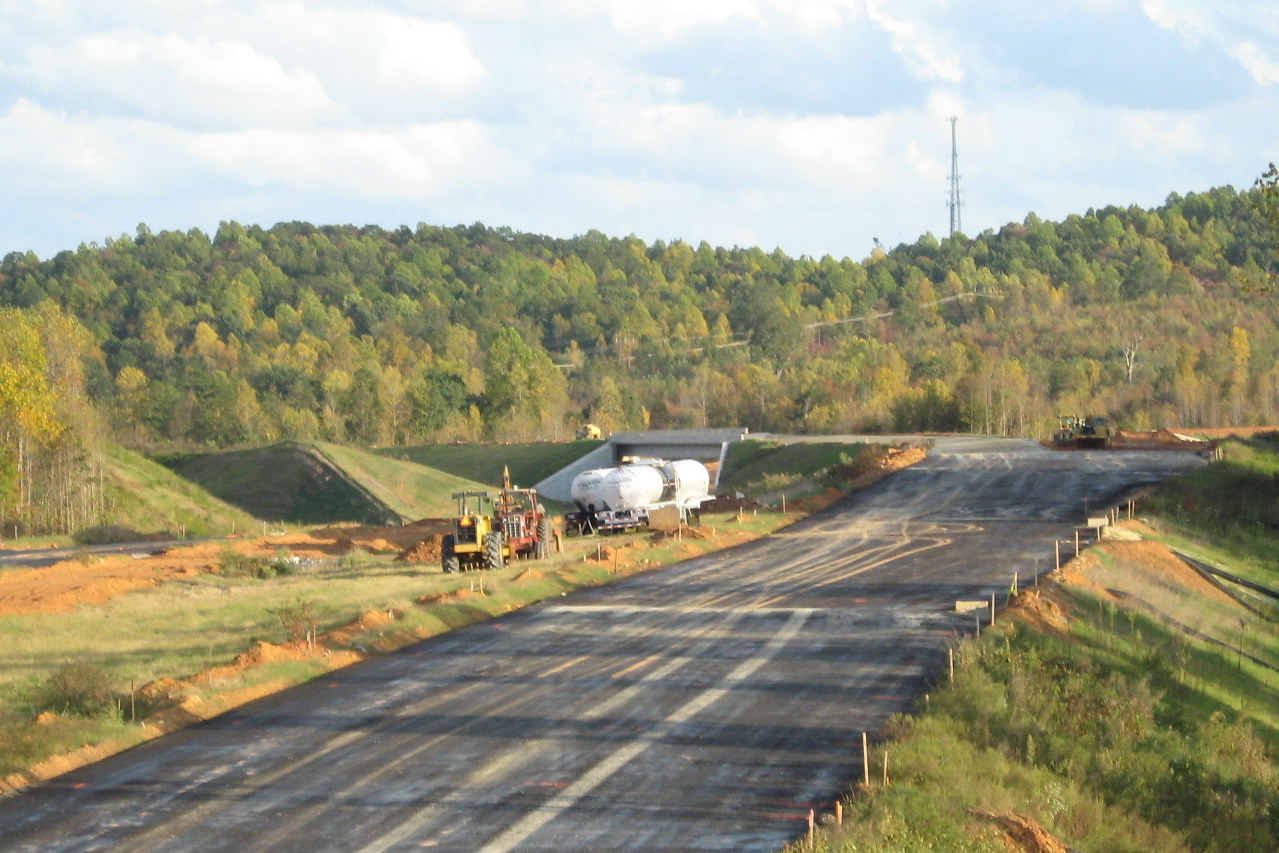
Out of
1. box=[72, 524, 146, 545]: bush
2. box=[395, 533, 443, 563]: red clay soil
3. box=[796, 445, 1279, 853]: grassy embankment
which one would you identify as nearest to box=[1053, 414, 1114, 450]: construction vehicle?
box=[796, 445, 1279, 853]: grassy embankment

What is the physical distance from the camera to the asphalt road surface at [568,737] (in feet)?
48.4

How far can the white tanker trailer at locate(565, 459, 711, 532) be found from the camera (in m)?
49.5

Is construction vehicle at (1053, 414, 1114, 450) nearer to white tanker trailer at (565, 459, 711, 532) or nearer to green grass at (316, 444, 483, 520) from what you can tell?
white tanker trailer at (565, 459, 711, 532)

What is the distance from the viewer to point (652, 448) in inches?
3492

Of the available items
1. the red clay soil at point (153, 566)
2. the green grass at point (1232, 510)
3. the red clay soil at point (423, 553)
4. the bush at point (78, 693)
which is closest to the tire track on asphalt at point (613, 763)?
the bush at point (78, 693)

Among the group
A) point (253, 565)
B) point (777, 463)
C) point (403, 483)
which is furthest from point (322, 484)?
point (253, 565)

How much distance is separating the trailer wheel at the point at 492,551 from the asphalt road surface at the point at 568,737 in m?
5.44

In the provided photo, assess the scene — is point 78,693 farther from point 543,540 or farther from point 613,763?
point 543,540

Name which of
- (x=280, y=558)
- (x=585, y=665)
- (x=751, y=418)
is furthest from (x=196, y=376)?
(x=585, y=665)

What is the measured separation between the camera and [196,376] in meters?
134

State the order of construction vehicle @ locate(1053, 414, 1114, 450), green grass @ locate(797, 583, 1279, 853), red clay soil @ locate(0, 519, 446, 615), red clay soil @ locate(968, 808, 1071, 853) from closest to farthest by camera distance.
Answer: red clay soil @ locate(968, 808, 1071, 853) → green grass @ locate(797, 583, 1279, 853) → red clay soil @ locate(0, 519, 446, 615) → construction vehicle @ locate(1053, 414, 1114, 450)

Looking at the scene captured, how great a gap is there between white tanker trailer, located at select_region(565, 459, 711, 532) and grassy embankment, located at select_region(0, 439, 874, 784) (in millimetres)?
3280

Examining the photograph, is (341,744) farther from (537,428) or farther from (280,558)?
(537,428)

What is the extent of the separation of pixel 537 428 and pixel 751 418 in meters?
21.9
